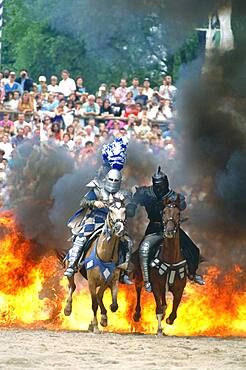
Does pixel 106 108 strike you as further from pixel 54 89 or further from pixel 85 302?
pixel 85 302

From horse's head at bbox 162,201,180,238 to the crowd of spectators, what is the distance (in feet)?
25.5

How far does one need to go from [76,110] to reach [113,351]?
11.3 m

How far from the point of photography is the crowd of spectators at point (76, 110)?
2267cm

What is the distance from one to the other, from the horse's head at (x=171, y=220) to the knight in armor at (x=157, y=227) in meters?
0.39

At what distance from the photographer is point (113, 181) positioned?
14680 mm

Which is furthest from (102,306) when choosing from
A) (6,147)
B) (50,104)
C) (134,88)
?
(134,88)

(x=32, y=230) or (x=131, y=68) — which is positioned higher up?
(x=131, y=68)

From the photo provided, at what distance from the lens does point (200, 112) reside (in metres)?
17.6

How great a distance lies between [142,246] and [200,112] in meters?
3.27

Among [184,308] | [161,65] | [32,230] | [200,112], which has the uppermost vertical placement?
[161,65]

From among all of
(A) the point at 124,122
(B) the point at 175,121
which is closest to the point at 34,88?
(A) the point at 124,122

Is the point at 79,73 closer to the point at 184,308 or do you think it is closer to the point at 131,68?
the point at 131,68

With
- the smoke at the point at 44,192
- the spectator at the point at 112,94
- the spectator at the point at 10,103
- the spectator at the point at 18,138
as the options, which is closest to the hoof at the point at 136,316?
the smoke at the point at 44,192

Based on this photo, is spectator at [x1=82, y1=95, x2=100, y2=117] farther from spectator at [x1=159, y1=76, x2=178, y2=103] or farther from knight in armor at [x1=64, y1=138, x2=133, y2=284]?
knight in armor at [x1=64, y1=138, x2=133, y2=284]
